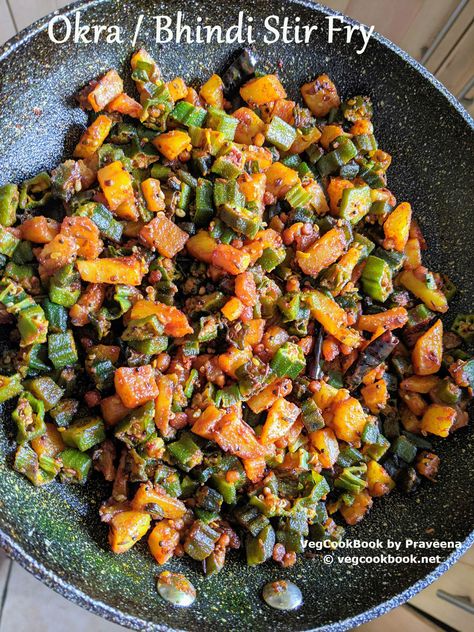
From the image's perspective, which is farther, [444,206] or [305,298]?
[444,206]

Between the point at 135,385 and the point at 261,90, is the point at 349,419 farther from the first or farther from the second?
the point at 261,90

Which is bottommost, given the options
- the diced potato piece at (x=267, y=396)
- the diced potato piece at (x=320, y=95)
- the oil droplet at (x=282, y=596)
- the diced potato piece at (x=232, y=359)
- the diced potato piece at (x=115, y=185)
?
the oil droplet at (x=282, y=596)

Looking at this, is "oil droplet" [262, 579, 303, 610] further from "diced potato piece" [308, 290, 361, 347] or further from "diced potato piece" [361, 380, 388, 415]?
"diced potato piece" [308, 290, 361, 347]

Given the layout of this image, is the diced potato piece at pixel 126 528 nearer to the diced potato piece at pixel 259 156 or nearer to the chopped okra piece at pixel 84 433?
the chopped okra piece at pixel 84 433

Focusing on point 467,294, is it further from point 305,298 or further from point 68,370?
point 68,370

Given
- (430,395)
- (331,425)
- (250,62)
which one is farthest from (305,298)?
(250,62)

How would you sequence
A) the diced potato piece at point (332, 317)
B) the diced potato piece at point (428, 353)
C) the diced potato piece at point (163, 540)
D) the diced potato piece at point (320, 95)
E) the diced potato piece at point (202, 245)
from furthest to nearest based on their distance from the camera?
the diced potato piece at point (320, 95) → the diced potato piece at point (428, 353) → the diced potato piece at point (332, 317) → the diced potato piece at point (202, 245) → the diced potato piece at point (163, 540)

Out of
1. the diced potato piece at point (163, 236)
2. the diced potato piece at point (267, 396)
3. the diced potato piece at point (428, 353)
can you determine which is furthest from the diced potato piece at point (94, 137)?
the diced potato piece at point (428, 353)
